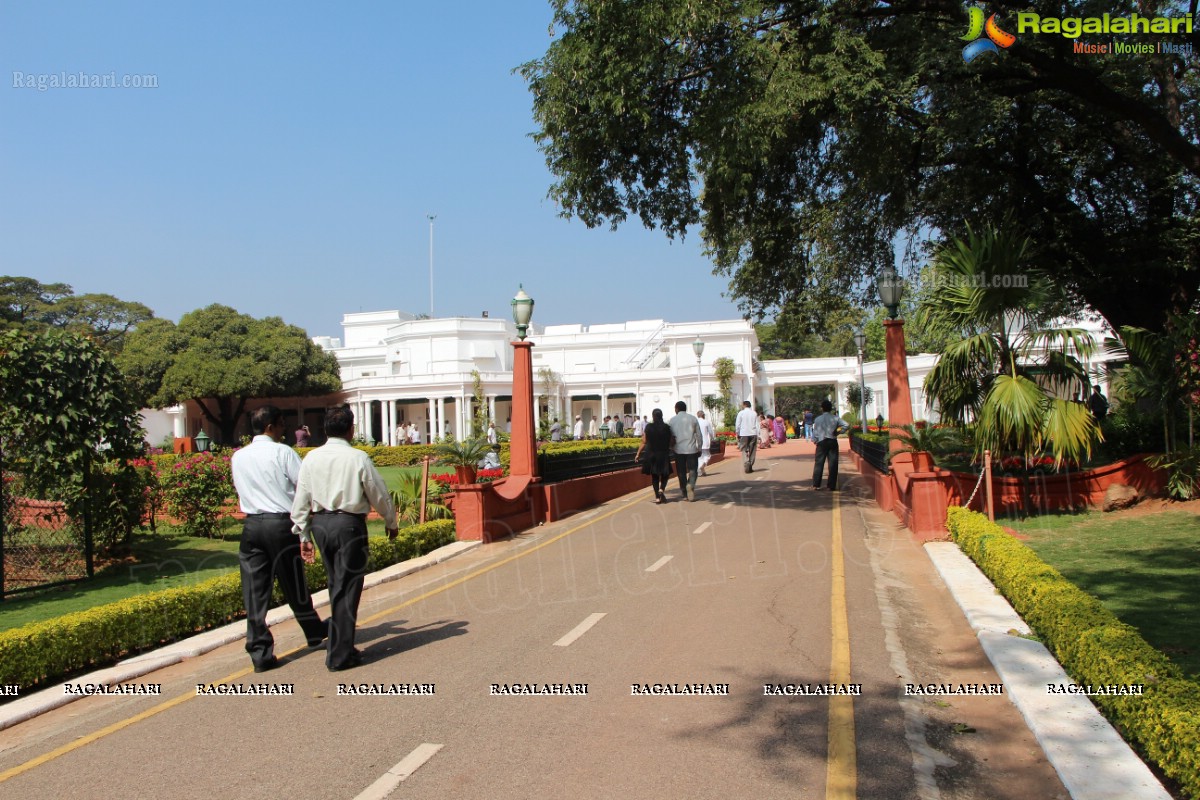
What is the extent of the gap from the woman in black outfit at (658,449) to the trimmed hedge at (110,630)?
8.91 metres

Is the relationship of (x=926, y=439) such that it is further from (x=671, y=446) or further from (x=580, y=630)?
(x=580, y=630)

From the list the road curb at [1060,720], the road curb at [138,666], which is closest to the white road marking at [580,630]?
the road curb at [138,666]

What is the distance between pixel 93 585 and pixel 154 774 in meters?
6.97

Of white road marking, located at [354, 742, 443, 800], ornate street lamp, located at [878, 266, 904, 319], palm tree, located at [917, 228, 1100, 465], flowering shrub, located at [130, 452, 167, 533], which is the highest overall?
ornate street lamp, located at [878, 266, 904, 319]

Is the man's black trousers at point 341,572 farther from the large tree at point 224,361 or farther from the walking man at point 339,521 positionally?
the large tree at point 224,361

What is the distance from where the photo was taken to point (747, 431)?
23766 millimetres

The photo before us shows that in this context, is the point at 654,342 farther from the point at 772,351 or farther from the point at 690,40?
the point at 690,40

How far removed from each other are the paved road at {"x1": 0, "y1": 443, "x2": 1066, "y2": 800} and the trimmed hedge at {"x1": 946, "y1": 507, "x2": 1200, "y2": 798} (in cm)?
49

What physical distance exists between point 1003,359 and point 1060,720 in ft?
28.1

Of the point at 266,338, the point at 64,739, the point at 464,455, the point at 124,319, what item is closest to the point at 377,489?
the point at 64,739

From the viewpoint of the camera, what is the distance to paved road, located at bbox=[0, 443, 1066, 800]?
Result: 4.36m

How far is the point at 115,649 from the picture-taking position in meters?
7.16

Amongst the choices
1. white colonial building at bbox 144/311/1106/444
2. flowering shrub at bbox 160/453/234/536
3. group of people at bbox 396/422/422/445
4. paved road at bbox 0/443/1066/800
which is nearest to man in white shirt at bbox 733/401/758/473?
flowering shrub at bbox 160/453/234/536

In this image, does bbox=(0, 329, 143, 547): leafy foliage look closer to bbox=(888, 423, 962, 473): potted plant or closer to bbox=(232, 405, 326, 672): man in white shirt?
bbox=(232, 405, 326, 672): man in white shirt
